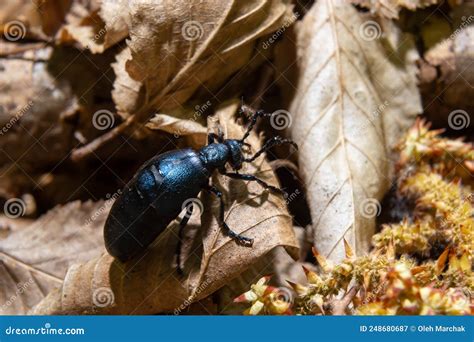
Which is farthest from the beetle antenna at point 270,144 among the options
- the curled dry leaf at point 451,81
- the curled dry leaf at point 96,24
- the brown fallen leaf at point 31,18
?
the brown fallen leaf at point 31,18

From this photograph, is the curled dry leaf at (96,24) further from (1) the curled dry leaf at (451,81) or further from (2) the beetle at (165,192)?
(1) the curled dry leaf at (451,81)

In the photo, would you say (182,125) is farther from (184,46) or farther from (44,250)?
(44,250)

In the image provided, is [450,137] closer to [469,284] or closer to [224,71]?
[469,284]

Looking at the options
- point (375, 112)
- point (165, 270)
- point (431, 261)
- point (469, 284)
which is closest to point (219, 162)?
point (165, 270)

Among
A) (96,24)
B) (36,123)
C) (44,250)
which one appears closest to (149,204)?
(44,250)

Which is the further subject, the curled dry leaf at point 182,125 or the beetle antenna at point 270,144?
the curled dry leaf at point 182,125

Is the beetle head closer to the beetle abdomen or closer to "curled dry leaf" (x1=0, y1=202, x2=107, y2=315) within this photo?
the beetle abdomen
